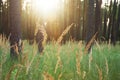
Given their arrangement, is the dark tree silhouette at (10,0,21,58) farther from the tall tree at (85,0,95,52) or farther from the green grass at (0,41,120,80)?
the tall tree at (85,0,95,52)

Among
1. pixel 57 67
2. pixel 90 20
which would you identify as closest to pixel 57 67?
pixel 57 67

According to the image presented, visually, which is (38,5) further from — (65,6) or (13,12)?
(65,6)

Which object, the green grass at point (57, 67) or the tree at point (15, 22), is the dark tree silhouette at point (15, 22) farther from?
the green grass at point (57, 67)

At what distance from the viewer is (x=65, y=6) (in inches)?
1732

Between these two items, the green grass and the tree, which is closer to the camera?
the green grass

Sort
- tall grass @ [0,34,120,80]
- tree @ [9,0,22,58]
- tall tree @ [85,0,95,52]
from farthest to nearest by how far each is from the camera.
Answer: tall tree @ [85,0,95,52] → tree @ [9,0,22,58] → tall grass @ [0,34,120,80]

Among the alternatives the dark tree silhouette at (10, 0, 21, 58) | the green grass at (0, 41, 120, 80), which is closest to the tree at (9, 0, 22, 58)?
the dark tree silhouette at (10, 0, 21, 58)

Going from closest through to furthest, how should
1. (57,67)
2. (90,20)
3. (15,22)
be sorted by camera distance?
(57,67) → (15,22) → (90,20)

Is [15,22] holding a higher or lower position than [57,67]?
higher

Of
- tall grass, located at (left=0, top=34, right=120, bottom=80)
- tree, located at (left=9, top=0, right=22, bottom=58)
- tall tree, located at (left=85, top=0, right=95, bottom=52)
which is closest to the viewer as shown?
tall grass, located at (left=0, top=34, right=120, bottom=80)

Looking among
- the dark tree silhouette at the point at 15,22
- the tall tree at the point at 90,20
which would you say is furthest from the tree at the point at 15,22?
the tall tree at the point at 90,20

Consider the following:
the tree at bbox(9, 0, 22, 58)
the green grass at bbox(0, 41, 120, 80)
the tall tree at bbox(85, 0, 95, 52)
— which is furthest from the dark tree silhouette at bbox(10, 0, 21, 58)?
the tall tree at bbox(85, 0, 95, 52)

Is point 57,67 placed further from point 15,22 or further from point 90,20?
point 90,20

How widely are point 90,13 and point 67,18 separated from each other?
2622cm
